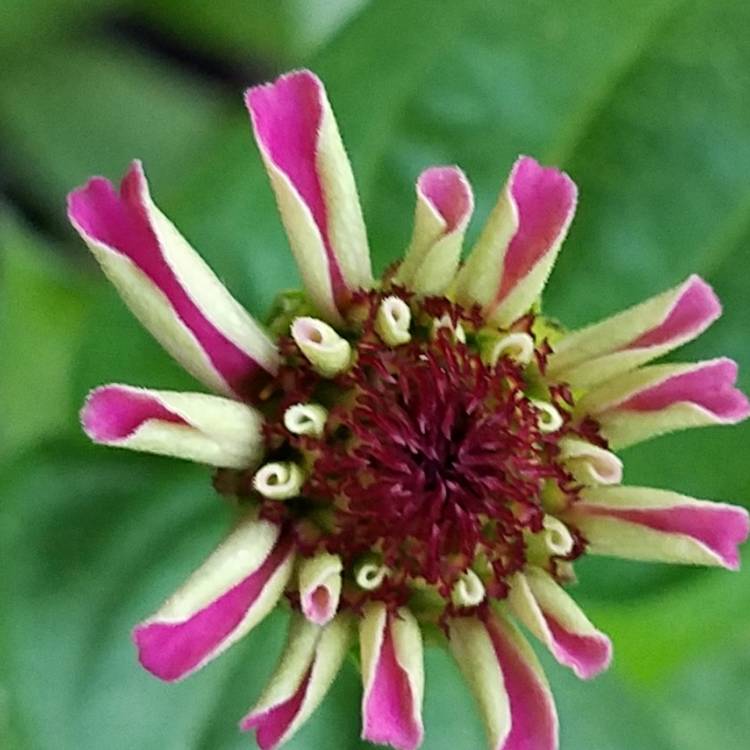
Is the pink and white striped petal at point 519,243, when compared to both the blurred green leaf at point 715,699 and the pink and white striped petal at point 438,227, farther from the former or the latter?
the blurred green leaf at point 715,699

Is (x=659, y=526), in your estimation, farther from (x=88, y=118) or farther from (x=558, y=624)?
(x=88, y=118)

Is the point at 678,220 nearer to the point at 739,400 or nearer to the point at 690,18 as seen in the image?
the point at 690,18

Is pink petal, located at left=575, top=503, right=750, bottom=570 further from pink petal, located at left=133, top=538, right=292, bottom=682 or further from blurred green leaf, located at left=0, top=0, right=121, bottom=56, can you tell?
blurred green leaf, located at left=0, top=0, right=121, bottom=56

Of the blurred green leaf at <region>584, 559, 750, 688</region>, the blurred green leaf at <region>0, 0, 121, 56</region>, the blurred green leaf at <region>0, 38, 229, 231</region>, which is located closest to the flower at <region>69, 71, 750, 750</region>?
the blurred green leaf at <region>584, 559, 750, 688</region>

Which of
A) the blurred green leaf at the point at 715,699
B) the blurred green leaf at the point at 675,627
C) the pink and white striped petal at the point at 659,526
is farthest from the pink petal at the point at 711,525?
the blurred green leaf at the point at 715,699

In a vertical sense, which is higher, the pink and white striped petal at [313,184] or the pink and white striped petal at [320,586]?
the pink and white striped petal at [313,184]

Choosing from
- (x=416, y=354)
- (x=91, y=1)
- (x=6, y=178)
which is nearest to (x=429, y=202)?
(x=416, y=354)

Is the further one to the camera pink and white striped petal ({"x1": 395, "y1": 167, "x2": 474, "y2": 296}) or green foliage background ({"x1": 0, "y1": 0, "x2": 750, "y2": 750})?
green foliage background ({"x1": 0, "y1": 0, "x2": 750, "y2": 750})
